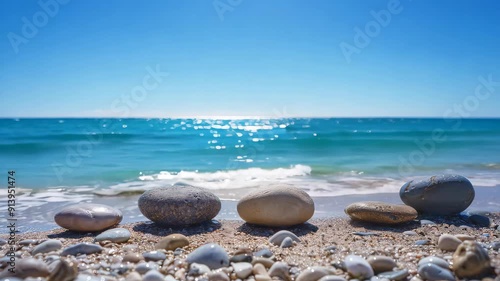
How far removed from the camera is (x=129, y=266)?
Result: 286cm

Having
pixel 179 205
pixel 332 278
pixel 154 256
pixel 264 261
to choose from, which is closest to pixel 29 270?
pixel 154 256

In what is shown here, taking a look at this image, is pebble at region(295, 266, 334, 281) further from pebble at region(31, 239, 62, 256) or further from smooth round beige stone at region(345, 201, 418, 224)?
pebble at region(31, 239, 62, 256)

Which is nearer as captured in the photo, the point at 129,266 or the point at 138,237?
the point at 129,266

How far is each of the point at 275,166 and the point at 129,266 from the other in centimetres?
1005

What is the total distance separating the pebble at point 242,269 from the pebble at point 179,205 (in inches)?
67.2

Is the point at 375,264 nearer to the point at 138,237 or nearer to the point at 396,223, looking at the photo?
the point at 396,223

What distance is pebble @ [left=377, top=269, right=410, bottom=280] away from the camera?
2631 mm

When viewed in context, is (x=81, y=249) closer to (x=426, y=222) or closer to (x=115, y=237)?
(x=115, y=237)

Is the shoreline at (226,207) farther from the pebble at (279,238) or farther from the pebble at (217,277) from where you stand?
the pebble at (217,277)

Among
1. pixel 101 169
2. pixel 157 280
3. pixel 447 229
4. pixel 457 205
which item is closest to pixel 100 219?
pixel 157 280

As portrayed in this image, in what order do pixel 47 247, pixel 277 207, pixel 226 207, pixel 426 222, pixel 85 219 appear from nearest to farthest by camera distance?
1. pixel 47 247
2. pixel 85 219
3. pixel 277 207
4. pixel 426 222
5. pixel 226 207

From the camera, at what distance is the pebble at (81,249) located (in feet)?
10.6

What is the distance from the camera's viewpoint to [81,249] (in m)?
3.27

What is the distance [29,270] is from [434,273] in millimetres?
2957
